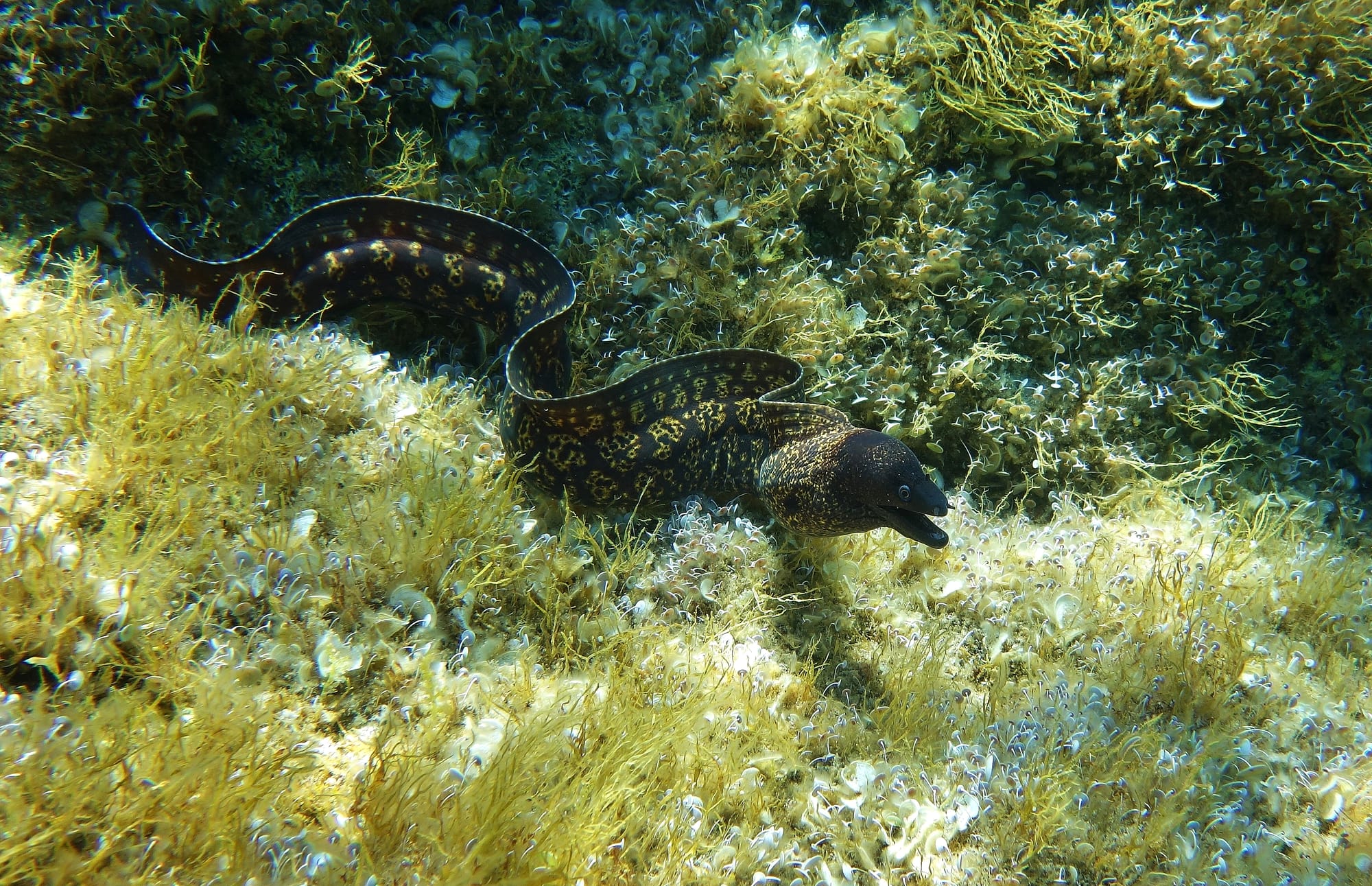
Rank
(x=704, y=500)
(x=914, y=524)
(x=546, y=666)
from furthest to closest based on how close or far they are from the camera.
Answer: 1. (x=704, y=500)
2. (x=914, y=524)
3. (x=546, y=666)

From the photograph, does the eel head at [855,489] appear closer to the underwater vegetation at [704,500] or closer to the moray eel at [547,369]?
the moray eel at [547,369]

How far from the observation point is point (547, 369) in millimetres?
3289

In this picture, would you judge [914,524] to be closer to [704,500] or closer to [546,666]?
[704,500]

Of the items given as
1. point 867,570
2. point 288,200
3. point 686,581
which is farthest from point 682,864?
point 288,200

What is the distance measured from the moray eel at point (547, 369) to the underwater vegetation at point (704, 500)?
0.19m

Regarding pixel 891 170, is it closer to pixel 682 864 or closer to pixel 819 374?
pixel 819 374

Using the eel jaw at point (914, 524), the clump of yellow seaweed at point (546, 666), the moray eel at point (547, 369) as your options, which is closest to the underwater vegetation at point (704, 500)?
the clump of yellow seaweed at point (546, 666)

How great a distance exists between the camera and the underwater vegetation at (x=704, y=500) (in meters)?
1.71

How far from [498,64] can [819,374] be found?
2353 mm

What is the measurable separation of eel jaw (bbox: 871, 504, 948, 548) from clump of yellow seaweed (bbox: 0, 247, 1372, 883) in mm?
369

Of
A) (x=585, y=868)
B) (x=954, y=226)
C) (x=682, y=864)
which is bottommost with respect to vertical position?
(x=682, y=864)

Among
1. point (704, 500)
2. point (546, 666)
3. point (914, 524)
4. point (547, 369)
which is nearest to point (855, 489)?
point (914, 524)

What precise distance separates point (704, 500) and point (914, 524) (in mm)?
1030

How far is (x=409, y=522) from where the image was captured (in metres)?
2.28
